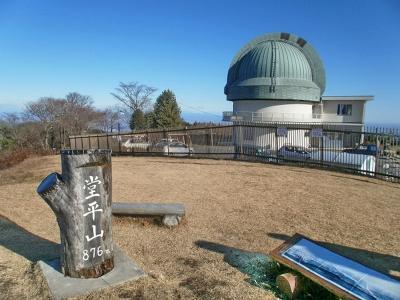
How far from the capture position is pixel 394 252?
465 centimetres

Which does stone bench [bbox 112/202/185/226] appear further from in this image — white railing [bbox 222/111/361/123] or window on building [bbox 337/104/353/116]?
window on building [bbox 337/104/353/116]

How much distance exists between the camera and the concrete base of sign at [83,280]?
3.32 m

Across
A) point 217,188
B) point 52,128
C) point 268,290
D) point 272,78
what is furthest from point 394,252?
point 52,128

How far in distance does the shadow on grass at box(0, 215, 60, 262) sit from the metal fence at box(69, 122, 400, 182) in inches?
362

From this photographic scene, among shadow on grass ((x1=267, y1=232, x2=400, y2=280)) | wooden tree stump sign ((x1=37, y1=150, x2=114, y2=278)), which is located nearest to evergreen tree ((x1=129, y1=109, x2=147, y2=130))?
shadow on grass ((x1=267, y1=232, x2=400, y2=280))

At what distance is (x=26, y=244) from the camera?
4.79 m

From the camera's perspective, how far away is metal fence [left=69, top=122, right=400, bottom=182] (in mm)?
10750

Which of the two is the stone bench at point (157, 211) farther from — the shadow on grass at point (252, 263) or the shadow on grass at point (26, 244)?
the shadow on grass at point (26, 244)

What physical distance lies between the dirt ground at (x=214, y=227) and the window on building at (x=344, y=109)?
35714mm

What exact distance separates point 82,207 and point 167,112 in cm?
4234

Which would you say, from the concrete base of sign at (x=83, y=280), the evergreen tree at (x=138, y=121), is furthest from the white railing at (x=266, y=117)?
the concrete base of sign at (x=83, y=280)

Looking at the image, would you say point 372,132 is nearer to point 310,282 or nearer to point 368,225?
point 368,225

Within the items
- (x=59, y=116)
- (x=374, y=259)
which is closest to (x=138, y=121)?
(x=59, y=116)

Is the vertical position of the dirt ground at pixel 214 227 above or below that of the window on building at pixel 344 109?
below
